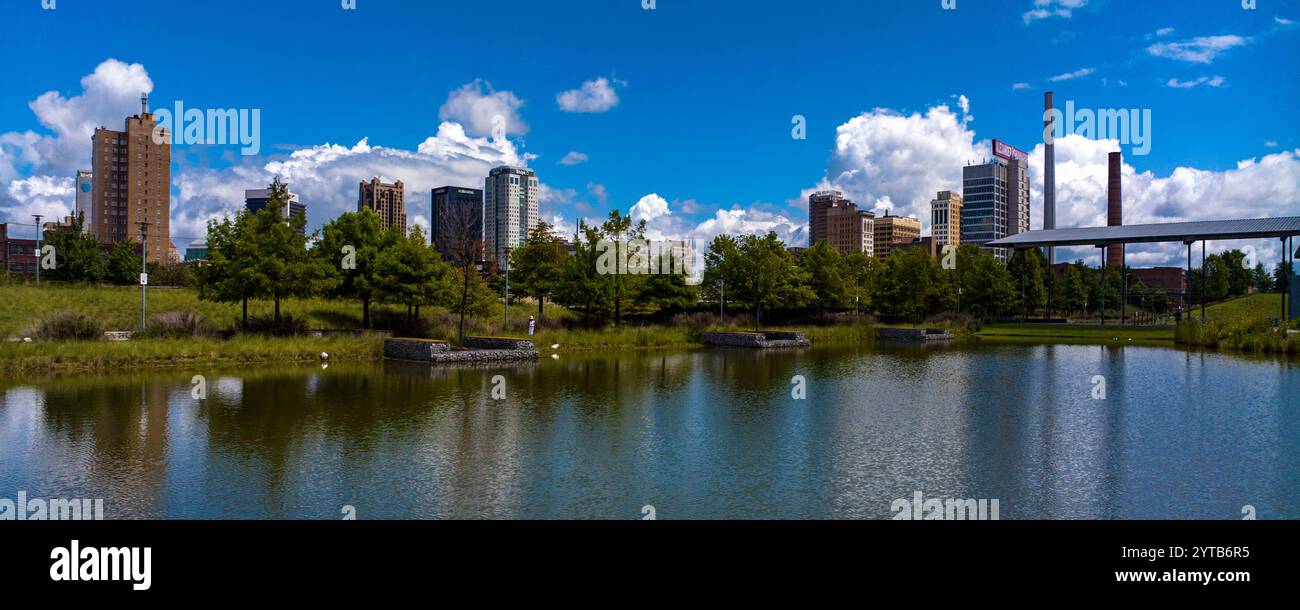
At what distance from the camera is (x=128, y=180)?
166750mm

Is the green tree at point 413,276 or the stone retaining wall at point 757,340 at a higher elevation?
the green tree at point 413,276

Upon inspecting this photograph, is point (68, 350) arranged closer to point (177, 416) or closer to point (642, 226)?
point (177, 416)

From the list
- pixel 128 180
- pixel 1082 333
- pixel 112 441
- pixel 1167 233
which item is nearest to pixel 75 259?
pixel 112 441

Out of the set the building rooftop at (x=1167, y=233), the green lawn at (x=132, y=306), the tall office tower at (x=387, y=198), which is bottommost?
the green lawn at (x=132, y=306)

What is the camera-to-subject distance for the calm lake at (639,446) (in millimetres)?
9781

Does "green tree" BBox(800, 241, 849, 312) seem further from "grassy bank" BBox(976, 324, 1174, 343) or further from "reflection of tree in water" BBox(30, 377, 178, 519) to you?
"reflection of tree in water" BBox(30, 377, 178, 519)

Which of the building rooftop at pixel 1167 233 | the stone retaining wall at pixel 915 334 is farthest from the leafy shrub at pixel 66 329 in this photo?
the building rooftop at pixel 1167 233

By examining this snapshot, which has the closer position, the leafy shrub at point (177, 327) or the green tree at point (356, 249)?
the leafy shrub at point (177, 327)

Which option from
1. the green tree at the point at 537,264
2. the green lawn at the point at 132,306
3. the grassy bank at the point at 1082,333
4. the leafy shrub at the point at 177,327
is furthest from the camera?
the grassy bank at the point at 1082,333

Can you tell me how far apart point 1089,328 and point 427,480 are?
2388 inches

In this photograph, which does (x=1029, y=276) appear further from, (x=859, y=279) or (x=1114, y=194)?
(x=1114, y=194)

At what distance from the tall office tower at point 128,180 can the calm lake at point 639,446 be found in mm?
173999

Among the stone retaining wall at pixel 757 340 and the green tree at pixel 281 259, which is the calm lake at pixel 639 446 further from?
the stone retaining wall at pixel 757 340
